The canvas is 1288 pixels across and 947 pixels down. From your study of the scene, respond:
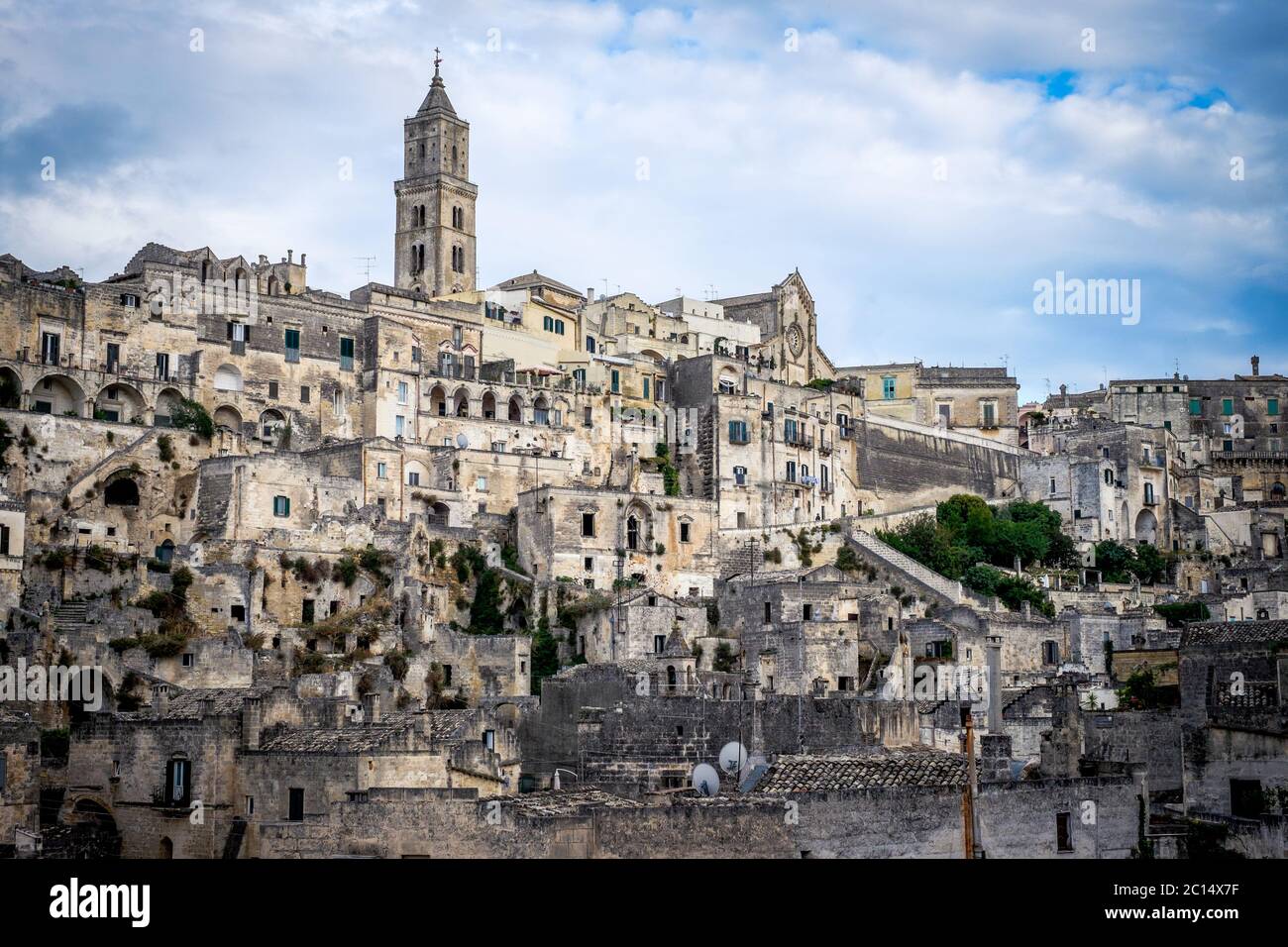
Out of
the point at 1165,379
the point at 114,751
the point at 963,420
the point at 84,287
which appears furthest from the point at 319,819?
the point at 1165,379

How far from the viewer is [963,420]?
3713 inches

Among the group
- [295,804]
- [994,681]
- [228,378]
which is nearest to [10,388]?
[228,378]

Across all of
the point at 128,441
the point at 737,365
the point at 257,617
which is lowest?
the point at 257,617

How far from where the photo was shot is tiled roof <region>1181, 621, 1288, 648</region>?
4641 centimetres

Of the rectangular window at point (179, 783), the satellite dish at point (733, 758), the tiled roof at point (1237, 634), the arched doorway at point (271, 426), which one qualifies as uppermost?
the arched doorway at point (271, 426)

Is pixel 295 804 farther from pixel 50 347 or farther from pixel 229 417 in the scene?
pixel 229 417

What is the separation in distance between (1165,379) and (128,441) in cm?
5666

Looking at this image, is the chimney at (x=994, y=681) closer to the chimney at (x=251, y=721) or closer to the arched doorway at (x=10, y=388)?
the chimney at (x=251, y=721)

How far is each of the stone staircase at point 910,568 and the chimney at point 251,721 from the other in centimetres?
3263

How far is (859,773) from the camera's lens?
34.0 meters

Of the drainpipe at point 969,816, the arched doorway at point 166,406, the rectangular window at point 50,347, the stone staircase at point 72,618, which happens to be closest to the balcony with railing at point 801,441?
the arched doorway at point 166,406

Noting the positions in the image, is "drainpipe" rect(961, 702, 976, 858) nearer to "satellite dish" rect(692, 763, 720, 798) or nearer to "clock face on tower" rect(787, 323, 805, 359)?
"satellite dish" rect(692, 763, 720, 798)

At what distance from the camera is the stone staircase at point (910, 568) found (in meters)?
66.6
